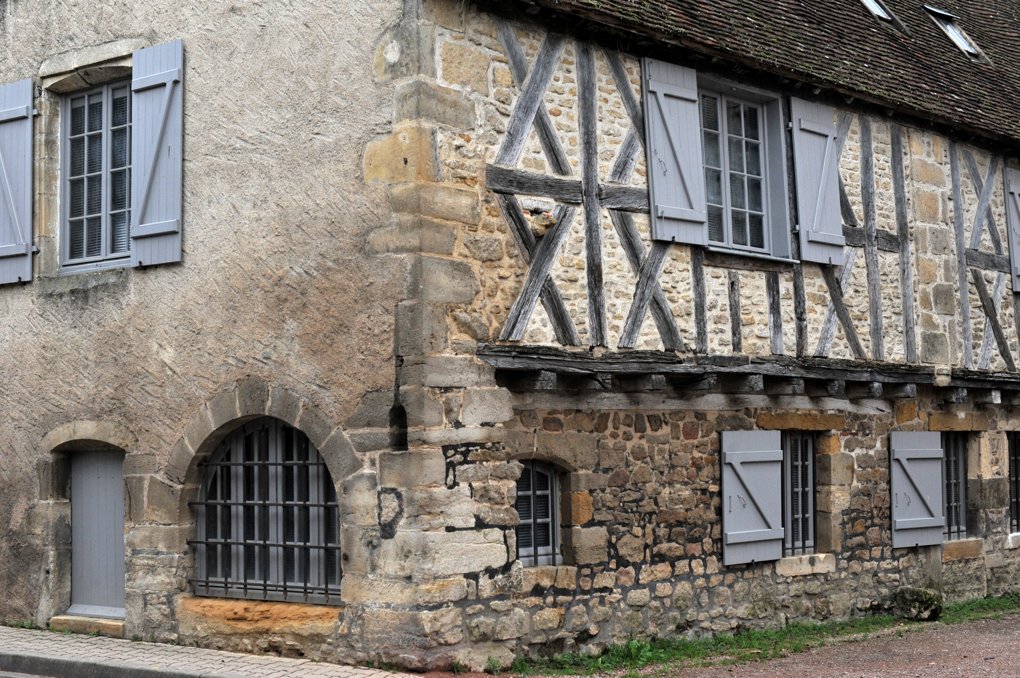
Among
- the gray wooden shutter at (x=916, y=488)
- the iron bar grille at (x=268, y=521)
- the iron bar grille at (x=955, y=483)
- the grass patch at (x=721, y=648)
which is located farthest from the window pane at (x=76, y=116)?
the iron bar grille at (x=955, y=483)

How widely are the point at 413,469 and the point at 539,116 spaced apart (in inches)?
99.5

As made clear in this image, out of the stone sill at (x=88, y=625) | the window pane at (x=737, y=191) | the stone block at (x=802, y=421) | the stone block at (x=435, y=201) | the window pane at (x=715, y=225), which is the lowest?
the stone sill at (x=88, y=625)

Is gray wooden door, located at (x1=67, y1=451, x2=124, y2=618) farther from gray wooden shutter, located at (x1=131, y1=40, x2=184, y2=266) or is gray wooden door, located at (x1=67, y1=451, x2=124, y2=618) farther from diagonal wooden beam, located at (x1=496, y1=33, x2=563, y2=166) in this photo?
diagonal wooden beam, located at (x1=496, y1=33, x2=563, y2=166)

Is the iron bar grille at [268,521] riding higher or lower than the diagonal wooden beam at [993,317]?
lower

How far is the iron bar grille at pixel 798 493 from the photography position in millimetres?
10688

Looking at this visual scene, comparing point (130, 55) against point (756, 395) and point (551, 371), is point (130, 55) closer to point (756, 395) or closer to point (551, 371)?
point (551, 371)

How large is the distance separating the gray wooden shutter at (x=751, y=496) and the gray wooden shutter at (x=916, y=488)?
165cm

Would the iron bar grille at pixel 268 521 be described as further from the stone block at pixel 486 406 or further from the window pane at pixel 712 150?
the window pane at pixel 712 150

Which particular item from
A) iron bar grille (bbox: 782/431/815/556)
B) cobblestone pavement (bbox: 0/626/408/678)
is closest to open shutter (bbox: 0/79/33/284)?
cobblestone pavement (bbox: 0/626/408/678)

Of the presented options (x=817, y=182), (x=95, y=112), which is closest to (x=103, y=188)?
(x=95, y=112)

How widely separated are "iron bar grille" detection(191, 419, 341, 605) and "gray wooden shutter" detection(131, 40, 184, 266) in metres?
1.47

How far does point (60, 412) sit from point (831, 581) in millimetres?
6166

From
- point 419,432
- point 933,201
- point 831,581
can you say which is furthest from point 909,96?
point 419,432

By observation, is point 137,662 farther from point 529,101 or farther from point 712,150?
point 712,150
